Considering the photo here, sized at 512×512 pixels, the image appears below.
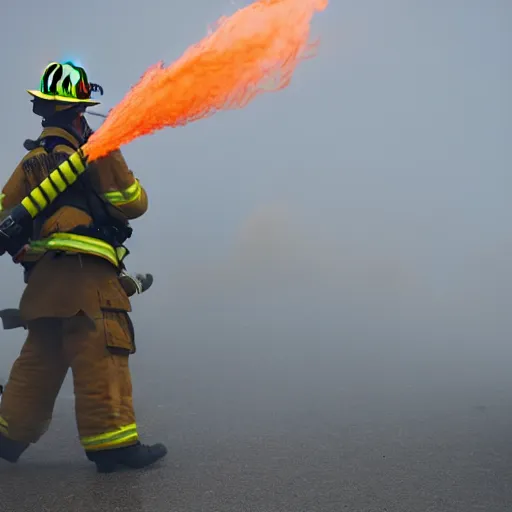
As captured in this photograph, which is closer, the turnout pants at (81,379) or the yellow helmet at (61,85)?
the turnout pants at (81,379)

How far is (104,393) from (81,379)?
0.50 ft

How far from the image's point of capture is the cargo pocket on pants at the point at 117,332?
322cm

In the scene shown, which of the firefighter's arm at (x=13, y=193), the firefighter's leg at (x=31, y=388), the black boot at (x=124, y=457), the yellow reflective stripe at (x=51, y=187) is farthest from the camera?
the firefighter's arm at (x=13, y=193)

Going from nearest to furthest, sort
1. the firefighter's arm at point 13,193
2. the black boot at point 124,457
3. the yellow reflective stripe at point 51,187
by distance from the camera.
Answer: the black boot at point 124,457 < the yellow reflective stripe at point 51,187 < the firefighter's arm at point 13,193

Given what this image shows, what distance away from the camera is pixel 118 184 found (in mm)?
3436

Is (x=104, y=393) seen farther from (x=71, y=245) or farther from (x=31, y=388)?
(x=71, y=245)

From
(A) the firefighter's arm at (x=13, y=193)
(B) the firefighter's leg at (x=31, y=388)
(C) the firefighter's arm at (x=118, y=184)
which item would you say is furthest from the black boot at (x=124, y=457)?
(A) the firefighter's arm at (x=13, y=193)

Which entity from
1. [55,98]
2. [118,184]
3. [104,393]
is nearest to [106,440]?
[104,393]

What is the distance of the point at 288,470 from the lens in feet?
9.87

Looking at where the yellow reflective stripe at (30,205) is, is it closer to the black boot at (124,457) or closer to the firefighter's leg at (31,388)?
the firefighter's leg at (31,388)

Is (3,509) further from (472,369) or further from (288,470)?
(472,369)

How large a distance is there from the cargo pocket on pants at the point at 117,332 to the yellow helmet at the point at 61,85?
4.30 feet

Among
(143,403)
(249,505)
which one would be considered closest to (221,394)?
(143,403)

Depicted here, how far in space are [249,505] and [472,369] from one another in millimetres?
7406
